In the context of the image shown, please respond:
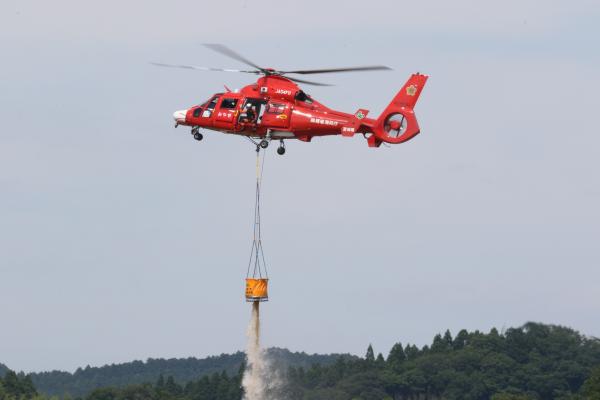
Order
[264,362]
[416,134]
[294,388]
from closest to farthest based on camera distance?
[416,134], [264,362], [294,388]

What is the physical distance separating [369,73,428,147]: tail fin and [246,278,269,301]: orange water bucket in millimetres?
7928

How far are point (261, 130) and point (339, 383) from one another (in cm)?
11547

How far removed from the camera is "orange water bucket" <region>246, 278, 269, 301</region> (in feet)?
263

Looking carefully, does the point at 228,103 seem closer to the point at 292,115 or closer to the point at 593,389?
the point at 292,115

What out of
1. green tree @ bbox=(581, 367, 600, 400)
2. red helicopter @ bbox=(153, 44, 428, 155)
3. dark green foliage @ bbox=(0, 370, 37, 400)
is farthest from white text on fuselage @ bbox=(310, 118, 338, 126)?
dark green foliage @ bbox=(0, 370, 37, 400)

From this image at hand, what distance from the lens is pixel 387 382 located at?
198750mm

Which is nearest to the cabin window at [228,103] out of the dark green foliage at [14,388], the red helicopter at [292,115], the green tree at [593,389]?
the red helicopter at [292,115]

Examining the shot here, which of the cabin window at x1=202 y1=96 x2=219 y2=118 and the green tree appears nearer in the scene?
the cabin window at x1=202 y1=96 x2=219 y2=118

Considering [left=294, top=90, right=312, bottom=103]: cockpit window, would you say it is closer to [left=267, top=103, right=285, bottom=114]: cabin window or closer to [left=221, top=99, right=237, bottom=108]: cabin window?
[left=267, top=103, right=285, bottom=114]: cabin window

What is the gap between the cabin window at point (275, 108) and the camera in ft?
262

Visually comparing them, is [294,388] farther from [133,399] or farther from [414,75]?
[414,75]

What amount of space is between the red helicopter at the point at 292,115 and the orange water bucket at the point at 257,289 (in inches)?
229

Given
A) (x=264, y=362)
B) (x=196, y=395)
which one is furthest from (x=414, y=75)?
(x=196, y=395)

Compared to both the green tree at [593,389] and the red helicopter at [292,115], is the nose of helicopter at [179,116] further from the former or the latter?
the green tree at [593,389]
